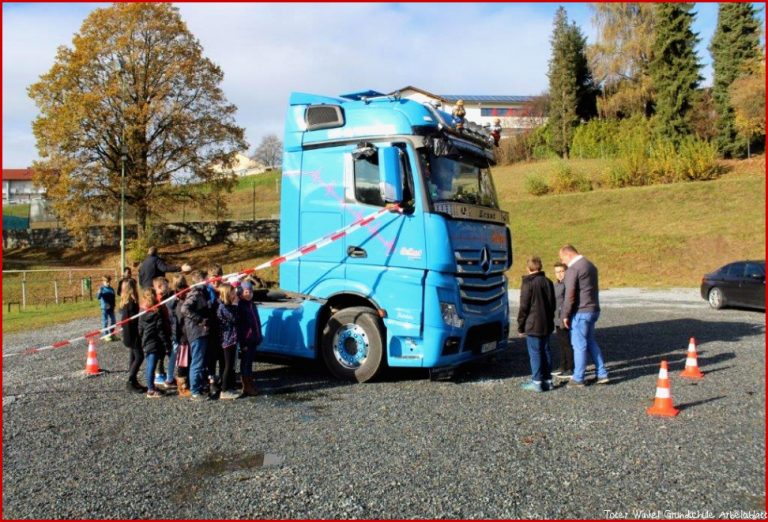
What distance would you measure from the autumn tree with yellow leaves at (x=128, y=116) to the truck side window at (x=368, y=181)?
81.0ft

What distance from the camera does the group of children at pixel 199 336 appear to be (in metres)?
7.23

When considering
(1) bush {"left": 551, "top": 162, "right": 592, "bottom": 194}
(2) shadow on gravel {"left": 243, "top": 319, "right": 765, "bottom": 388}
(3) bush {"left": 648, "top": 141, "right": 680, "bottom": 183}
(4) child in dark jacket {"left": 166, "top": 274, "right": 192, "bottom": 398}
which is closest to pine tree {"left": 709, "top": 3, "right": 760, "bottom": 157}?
(3) bush {"left": 648, "top": 141, "right": 680, "bottom": 183}

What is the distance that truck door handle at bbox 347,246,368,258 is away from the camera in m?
7.80

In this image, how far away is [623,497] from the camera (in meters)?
4.35

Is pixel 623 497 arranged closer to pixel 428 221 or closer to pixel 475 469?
pixel 475 469

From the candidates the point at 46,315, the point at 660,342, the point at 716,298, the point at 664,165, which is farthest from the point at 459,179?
the point at 664,165

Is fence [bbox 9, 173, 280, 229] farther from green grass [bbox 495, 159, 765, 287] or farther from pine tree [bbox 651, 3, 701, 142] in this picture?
pine tree [bbox 651, 3, 701, 142]

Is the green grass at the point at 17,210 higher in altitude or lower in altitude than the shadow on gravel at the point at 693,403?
higher

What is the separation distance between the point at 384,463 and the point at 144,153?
2975 centimetres

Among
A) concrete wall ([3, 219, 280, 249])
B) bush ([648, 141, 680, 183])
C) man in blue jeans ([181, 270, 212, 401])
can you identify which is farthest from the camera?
bush ([648, 141, 680, 183])

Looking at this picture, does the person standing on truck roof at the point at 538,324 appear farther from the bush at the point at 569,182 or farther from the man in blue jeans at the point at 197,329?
the bush at the point at 569,182

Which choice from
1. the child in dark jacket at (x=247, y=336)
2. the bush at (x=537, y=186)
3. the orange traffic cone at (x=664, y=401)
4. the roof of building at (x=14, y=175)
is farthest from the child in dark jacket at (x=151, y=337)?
the roof of building at (x=14, y=175)

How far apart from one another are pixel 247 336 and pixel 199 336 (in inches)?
24.7

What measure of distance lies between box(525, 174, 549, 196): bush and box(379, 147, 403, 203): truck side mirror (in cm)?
3589
